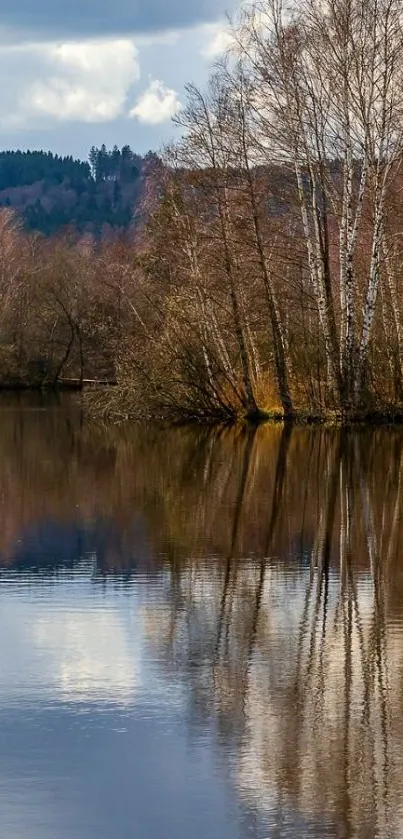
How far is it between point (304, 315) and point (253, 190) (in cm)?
378

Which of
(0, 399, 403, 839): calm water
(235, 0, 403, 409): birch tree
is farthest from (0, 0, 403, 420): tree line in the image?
(0, 399, 403, 839): calm water

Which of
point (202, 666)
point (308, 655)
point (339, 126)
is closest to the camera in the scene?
point (202, 666)

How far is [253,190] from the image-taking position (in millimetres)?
37344

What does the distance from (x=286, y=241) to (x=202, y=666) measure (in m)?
30.5

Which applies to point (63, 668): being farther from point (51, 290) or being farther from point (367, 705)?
point (51, 290)

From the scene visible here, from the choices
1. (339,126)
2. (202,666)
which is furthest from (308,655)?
(339,126)

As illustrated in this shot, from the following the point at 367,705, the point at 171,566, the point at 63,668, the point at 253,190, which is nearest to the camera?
the point at 367,705

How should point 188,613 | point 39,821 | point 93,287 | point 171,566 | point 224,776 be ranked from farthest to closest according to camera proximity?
point 93,287 < point 171,566 < point 188,613 < point 224,776 < point 39,821

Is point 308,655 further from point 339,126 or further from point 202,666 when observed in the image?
point 339,126

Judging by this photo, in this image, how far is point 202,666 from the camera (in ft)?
29.5

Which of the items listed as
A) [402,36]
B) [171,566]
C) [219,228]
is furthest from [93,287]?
[171,566]

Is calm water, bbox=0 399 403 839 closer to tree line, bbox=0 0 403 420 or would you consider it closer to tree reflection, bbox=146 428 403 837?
tree reflection, bbox=146 428 403 837

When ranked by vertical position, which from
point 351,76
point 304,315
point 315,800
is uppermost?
point 351,76

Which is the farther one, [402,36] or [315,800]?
[402,36]
